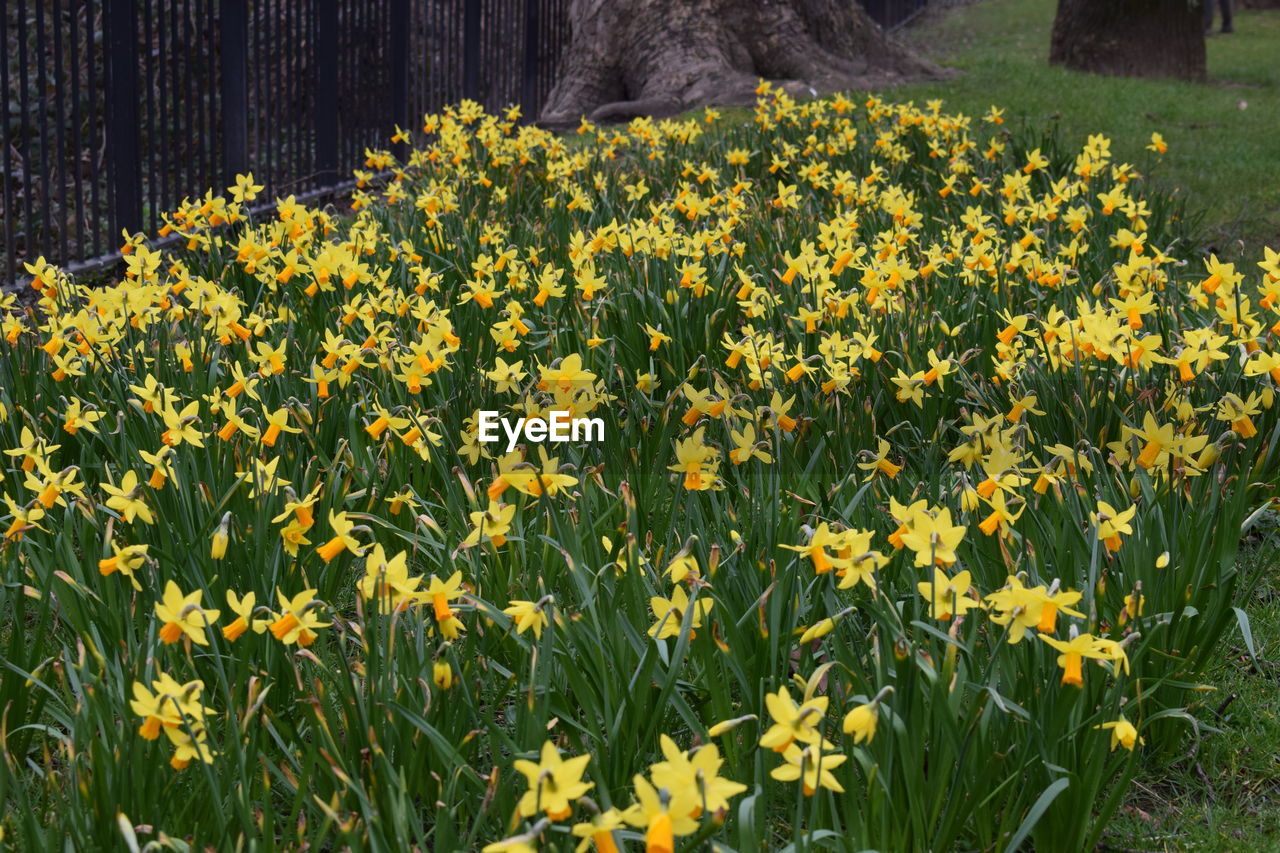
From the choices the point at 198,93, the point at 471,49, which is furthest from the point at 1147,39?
the point at 198,93

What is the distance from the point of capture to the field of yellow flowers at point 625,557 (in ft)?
5.51

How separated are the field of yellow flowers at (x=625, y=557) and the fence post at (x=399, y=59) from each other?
4.18 meters

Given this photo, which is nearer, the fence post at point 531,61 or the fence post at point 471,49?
the fence post at point 471,49

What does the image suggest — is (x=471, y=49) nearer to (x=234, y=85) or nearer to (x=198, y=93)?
(x=234, y=85)

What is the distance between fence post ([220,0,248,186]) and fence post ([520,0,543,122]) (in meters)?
3.85

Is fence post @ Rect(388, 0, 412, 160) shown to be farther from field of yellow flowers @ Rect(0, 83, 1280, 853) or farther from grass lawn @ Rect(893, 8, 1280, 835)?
field of yellow flowers @ Rect(0, 83, 1280, 853)

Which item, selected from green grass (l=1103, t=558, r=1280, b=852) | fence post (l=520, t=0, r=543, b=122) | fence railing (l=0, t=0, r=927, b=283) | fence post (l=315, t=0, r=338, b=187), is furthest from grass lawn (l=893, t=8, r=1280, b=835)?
fence post (l=315, t=0, r=338, b=187)

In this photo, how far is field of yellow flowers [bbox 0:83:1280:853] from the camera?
5.51ft

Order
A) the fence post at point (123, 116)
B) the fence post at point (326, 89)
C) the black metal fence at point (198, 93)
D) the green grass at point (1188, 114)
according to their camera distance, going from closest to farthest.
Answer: the black metal fence at point (198, 93), the fence post at point (123, 116), the green grass at point (1188, 114), the fence post at point (326, 89)

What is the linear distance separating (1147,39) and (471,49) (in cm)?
684

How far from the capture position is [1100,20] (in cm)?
1229

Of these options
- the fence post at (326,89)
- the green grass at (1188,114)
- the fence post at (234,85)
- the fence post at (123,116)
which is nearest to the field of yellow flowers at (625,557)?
the fence post at (123,116)

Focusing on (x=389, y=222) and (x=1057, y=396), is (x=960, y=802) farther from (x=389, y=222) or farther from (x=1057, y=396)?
(x=389, y=222)

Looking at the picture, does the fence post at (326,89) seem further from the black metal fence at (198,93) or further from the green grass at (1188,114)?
the green grass at (1188,114)
